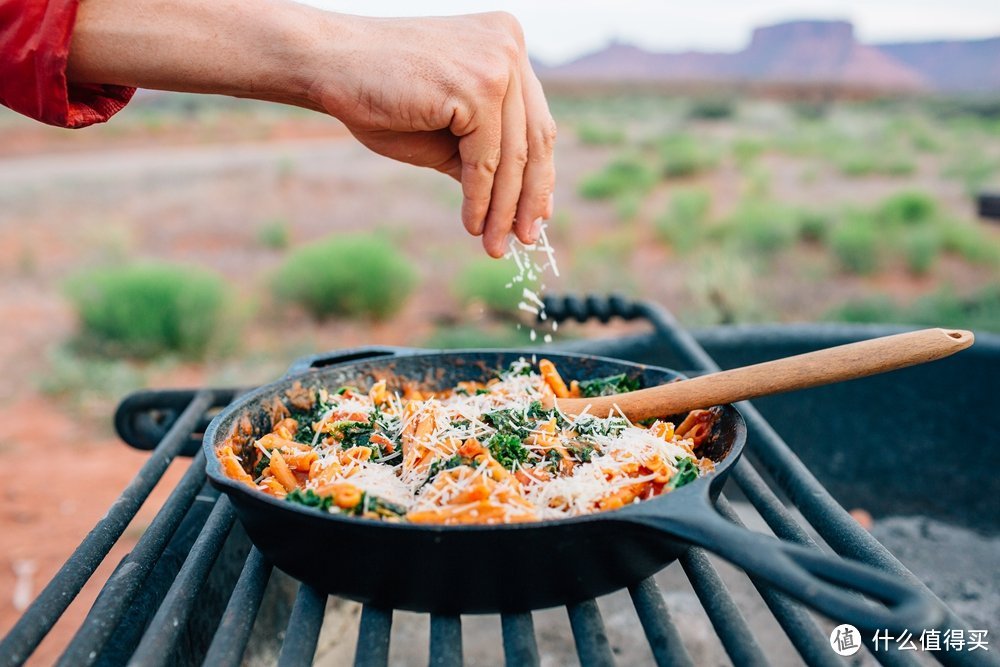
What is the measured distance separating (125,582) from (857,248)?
371 inches

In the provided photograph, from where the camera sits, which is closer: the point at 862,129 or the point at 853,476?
the point at 853,476

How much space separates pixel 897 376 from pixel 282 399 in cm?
207

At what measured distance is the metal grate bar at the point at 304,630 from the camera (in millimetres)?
1212

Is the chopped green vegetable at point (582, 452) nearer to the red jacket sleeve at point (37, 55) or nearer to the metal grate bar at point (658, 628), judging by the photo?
the metal grate bar at point (658, 628)

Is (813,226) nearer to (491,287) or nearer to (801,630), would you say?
(491,287)

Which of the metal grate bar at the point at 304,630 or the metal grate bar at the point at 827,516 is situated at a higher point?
the metal grate bar at the point at 827,516

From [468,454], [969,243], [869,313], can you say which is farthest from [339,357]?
[969,243]

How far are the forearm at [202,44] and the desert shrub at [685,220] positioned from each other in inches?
359

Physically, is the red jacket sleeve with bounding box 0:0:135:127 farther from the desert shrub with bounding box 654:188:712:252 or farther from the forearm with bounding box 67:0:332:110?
the desert shrub with bounding box 654:188:712:252

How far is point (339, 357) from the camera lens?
2146 mm

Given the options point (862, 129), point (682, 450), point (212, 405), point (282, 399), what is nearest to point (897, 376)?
point (682, 450)

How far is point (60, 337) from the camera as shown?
7184mm

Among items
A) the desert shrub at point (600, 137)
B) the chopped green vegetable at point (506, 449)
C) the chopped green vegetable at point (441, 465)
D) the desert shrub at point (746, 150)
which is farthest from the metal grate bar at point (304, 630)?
the desert shrub at point (600, 137)

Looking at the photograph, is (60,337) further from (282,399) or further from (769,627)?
(769,627)
